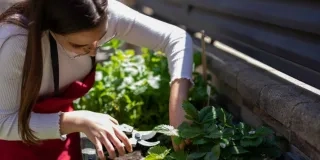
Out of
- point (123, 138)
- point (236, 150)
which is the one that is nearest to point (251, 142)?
point (236, 150)

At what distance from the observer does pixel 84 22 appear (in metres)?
1.94

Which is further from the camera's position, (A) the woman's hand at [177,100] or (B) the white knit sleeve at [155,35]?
(B) the white knit sleeve at [155,35]

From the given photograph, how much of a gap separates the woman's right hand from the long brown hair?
146mm

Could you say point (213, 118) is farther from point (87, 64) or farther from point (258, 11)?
point (258, 11)

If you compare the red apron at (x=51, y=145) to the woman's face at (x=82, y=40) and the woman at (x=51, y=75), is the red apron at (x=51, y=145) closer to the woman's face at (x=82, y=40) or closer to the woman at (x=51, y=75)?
the woman at (x=51, y=75)

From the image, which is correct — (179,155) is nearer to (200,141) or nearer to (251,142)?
(200,141)

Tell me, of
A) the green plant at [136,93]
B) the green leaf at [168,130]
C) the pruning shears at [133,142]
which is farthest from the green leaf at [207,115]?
the green plant at [136,93]

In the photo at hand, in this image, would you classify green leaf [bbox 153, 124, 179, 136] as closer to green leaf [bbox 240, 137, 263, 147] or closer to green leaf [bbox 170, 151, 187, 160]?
green leaf [bbox 170, 151, 187, 160]

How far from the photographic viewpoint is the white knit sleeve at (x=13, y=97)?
2.02 meters

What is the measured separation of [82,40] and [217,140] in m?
0.56

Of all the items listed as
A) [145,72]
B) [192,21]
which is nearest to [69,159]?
[145,72]

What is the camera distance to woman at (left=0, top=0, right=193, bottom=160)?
77.3 inches

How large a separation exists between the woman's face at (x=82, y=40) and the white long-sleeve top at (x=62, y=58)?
0.30ft

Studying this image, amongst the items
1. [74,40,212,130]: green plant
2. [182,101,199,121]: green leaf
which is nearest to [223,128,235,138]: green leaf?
[182,101,199,121]: green leaf
